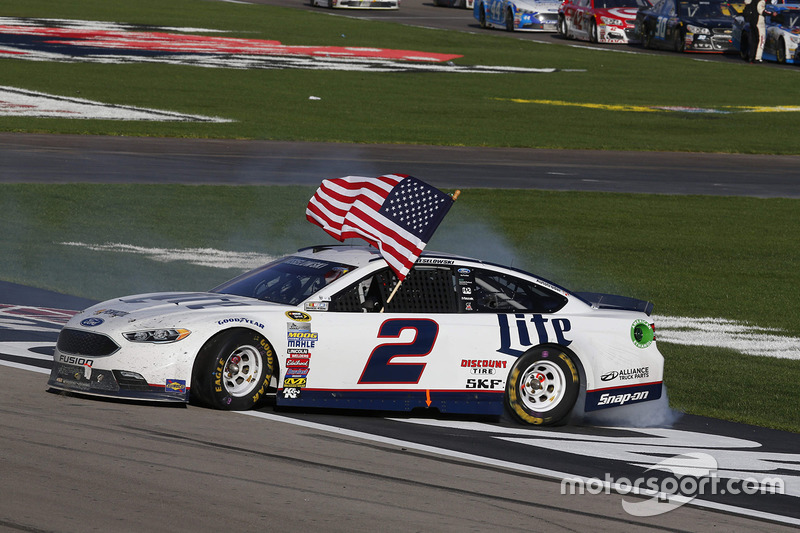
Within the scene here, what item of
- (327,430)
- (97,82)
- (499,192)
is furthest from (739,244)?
(97,82)

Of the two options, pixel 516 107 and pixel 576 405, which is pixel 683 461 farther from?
pixel 516 107

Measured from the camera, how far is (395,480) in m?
A: 8.22

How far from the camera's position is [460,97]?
4003 cm

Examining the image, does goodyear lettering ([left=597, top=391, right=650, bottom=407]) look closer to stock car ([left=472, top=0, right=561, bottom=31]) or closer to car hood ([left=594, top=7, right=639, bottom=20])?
car hood ([left=594, top=7, right=639, bottom=20])

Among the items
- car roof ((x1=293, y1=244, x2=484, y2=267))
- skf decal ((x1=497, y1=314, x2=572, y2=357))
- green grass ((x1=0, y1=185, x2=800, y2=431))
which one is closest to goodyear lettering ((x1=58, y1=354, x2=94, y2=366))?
car roof ((x1=293, y1=244, x2=484, y2=267))

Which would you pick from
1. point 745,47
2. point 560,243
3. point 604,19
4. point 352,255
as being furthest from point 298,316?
point 604,19

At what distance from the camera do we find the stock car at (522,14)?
60.6m

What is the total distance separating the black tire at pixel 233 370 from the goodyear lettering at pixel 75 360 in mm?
769

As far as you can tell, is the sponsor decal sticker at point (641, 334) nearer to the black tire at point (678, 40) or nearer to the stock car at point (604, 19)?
the black tire at point (678, 40)

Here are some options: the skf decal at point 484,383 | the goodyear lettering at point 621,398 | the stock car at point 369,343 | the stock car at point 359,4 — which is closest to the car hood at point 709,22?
the stock car at point 359,4

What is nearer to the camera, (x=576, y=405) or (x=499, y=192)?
(x=576, y=405)

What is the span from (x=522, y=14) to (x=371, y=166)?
37133mm

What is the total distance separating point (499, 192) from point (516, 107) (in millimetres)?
14299

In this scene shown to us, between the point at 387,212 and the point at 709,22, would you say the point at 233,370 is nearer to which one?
the point at 387,212
